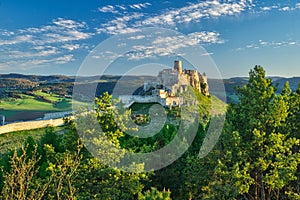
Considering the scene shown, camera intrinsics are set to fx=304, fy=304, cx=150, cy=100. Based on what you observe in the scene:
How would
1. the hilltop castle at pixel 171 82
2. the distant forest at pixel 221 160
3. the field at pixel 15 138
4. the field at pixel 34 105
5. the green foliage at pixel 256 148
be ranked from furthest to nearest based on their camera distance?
the hilltop castle at pixel 171 82 < the field at pixel 34 105 < the field at pixel 15 138 < the green foliage at pixel 256 148 < the distant forest at pixel 221 160

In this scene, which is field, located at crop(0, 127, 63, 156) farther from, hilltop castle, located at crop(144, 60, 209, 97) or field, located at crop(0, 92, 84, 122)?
hilltop castle, located at crop(144, 60, 209, 97)

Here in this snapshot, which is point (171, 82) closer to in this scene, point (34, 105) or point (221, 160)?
point (34, 105)

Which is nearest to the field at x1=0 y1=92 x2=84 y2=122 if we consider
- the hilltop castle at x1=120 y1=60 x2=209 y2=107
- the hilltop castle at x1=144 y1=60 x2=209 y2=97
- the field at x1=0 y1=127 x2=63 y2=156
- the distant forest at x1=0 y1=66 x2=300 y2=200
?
the hilltop castle at x1=120 y1=60 x2=209 y2=107

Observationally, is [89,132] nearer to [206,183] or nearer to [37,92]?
[206,183]

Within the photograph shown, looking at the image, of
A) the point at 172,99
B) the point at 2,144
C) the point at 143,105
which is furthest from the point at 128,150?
the point at 172,99

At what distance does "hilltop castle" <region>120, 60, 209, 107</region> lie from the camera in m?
80.9

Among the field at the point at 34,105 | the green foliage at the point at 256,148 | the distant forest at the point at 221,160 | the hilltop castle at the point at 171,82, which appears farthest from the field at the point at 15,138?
the hilltop castle at the point at 171,82

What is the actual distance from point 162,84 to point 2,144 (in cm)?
6666

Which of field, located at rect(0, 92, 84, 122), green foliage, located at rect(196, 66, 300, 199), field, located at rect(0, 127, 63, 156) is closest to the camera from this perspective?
green foliage, located at rect(196, 66, 300, 199)

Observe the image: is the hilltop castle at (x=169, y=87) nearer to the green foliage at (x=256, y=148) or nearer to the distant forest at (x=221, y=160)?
the distant forest at (x=221, y=160)

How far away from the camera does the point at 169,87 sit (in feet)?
311

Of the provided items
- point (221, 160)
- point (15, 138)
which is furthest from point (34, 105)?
point (221, 160)

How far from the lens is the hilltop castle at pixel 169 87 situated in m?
80.9

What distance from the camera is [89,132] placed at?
44.6 feet
